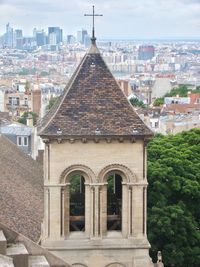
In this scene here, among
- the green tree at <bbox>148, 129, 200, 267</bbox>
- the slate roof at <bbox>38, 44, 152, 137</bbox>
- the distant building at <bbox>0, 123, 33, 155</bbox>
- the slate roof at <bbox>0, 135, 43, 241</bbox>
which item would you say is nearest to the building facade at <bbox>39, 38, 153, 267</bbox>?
the slate roof at <bbox>38, 44, 152, 137</bbox>

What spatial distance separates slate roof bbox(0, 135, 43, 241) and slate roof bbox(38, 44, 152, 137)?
7.32 m

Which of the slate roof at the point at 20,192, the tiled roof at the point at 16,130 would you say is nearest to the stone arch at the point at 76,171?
the slate roof at the point at 20,192

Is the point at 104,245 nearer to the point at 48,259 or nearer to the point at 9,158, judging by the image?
the point at 48,259

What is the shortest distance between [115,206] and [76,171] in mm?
1985

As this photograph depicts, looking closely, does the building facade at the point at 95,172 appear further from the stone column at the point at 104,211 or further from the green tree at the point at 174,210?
the green tree at the point at 174,210

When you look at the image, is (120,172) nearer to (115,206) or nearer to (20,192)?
(115,206)

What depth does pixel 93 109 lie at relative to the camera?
24609mm

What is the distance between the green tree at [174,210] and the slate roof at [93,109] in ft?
43.6

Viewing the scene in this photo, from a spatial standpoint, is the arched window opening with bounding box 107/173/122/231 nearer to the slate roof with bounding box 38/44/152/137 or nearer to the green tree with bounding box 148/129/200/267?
the slate roof with bounding box 38/44/152/137

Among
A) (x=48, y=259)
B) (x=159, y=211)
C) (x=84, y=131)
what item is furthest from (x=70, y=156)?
(x=159, y=211)

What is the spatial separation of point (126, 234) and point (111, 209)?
1.27m

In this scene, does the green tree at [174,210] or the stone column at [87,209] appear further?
the green tree at [174,210]

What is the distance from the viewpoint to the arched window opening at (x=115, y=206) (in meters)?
24.9

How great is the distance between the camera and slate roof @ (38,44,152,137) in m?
24.1
